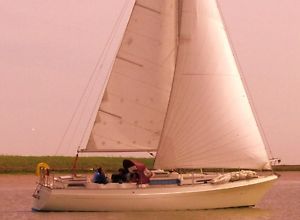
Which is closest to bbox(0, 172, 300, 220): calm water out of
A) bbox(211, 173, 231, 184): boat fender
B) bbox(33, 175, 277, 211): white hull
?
bbox(33, 175, 277, 211): white hull

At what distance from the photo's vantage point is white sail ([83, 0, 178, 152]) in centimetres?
4206

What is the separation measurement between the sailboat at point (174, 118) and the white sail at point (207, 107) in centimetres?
4

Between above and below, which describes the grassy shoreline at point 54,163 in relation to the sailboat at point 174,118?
above

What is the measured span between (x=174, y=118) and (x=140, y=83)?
213cm

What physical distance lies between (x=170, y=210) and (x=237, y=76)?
6654 millimetres

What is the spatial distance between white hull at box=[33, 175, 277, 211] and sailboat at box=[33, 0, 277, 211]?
4cm

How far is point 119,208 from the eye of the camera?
1612 inches

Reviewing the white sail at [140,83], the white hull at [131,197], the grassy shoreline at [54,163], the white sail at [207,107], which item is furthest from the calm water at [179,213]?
the grassy shoreline at [54,163]

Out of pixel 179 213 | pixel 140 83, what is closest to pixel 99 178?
pixel 179 213

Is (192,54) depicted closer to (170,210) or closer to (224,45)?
(224,45)

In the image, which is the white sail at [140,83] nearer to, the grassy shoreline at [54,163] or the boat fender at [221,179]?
the boat fender at [221,179]

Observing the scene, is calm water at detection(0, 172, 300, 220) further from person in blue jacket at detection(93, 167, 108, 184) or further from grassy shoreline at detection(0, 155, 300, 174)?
grassy shoreline at detection(0, 155, 300, 174)

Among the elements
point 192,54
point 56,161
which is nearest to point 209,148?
point 192,54

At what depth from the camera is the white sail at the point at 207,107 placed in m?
41.6
